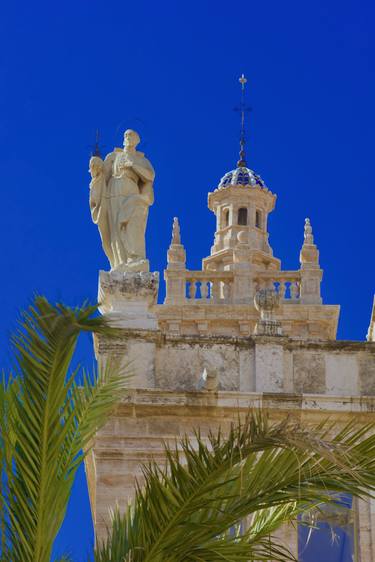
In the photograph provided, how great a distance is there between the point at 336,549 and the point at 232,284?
24.2 meters

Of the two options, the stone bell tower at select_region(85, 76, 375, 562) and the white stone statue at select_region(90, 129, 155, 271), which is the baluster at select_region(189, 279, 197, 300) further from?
the white stone statue at select_region(90, 129, 155, 271)

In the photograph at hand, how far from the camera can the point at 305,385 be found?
59.4 feet

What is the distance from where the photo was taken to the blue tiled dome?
46469mm

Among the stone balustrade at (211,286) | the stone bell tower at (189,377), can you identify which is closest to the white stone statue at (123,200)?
the stone bell tower at (189,377)

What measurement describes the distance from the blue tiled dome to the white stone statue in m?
26.5

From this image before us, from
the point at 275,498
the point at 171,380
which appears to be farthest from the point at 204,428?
the point at 275,498

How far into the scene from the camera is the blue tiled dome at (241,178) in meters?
46.5

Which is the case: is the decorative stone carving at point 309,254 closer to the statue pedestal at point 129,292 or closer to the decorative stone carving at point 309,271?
the decorative stone carving at point 309,271

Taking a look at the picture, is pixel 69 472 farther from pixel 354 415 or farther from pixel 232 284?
pixel 232 284

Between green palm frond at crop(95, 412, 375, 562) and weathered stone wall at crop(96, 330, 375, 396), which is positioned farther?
weathered stone wall at crop(96, 330, 375, 396)

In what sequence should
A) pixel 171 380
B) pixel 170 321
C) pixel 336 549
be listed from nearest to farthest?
pixel 336 549 < pixel 171 380 < pixel 170 321

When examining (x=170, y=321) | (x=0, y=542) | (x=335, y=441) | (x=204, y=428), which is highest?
(x=170, y=321)

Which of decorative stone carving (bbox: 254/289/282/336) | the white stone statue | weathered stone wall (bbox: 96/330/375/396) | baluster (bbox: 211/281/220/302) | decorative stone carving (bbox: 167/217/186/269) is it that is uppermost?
decorative stone carving (bbox: 167/217/186/269)

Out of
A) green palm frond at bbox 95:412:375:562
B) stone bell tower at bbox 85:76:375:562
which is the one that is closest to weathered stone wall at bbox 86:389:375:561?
stone bell tower at bbox 85:76:375:562
